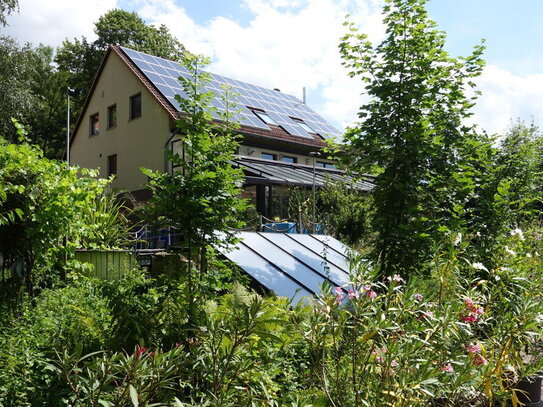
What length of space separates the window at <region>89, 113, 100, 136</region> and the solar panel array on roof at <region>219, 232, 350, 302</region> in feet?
63.6

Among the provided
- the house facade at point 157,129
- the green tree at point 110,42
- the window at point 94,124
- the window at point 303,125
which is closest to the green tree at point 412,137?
the house facade at point 157,129

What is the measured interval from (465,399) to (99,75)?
24082 mm

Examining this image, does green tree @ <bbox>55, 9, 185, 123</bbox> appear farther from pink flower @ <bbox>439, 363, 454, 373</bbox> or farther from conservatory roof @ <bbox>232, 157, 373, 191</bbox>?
pink flower @ <bbox>439, 363, 454, 373</bbox>

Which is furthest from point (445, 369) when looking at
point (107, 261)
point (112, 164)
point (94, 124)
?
point (94, 124)

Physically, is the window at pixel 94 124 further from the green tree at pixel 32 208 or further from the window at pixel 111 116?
the green tree at pixel 32 208

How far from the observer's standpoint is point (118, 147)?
74.8 feet

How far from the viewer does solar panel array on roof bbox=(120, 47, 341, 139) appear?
65.7ft

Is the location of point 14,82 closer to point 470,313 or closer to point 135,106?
point 135,106

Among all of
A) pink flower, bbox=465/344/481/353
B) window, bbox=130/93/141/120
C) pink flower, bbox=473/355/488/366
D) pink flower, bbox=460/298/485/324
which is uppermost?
window, bbox=130/93/141/120

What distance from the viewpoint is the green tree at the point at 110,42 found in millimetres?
32688

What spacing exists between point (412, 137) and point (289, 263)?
2.28 meters

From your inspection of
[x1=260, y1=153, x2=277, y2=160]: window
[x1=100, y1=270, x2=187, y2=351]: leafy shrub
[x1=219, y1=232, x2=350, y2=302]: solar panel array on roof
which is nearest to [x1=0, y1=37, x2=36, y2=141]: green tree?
[x1=260, y1=153, x2=277, y2=160]: window

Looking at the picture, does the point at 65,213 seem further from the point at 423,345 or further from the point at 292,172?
the point at 292,172

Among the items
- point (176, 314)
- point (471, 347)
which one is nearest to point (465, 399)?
point (471, 347)
